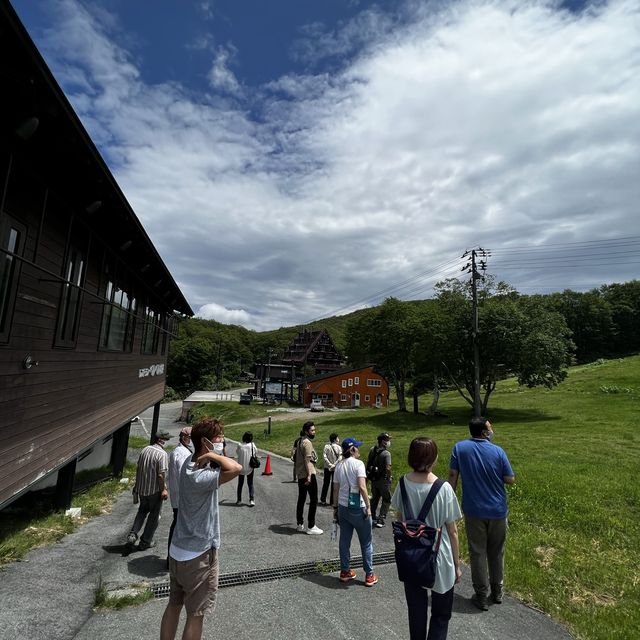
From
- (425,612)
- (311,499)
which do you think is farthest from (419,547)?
(311,499)

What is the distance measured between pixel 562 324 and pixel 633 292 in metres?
74.4

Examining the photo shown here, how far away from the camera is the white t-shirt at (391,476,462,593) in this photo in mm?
3219

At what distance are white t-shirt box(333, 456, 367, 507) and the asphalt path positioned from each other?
3.36 feet

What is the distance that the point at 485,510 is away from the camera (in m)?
4.48

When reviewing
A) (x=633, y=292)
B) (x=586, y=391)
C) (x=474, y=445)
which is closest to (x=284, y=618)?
(x=474, y=445)

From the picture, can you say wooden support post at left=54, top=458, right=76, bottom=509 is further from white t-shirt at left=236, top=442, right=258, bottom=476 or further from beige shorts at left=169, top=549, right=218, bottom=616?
beige shorts at left=169, top=549, right=218, bottom=616

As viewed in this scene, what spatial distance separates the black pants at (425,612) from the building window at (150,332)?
486 inches

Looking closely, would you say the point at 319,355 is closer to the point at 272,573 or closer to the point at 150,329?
the point at 150,329

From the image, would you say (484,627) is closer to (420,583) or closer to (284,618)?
(420,583)

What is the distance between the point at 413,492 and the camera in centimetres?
341

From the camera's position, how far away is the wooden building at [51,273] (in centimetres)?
432

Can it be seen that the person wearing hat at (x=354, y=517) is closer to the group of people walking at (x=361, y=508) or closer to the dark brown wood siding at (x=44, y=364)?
the group of people walking at (x=361, y=508)

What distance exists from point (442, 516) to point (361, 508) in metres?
1.96

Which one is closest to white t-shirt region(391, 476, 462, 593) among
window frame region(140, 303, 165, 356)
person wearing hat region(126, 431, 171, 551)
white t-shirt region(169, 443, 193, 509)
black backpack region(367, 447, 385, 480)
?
white t-shirt region(169, 443, 193, 509)
